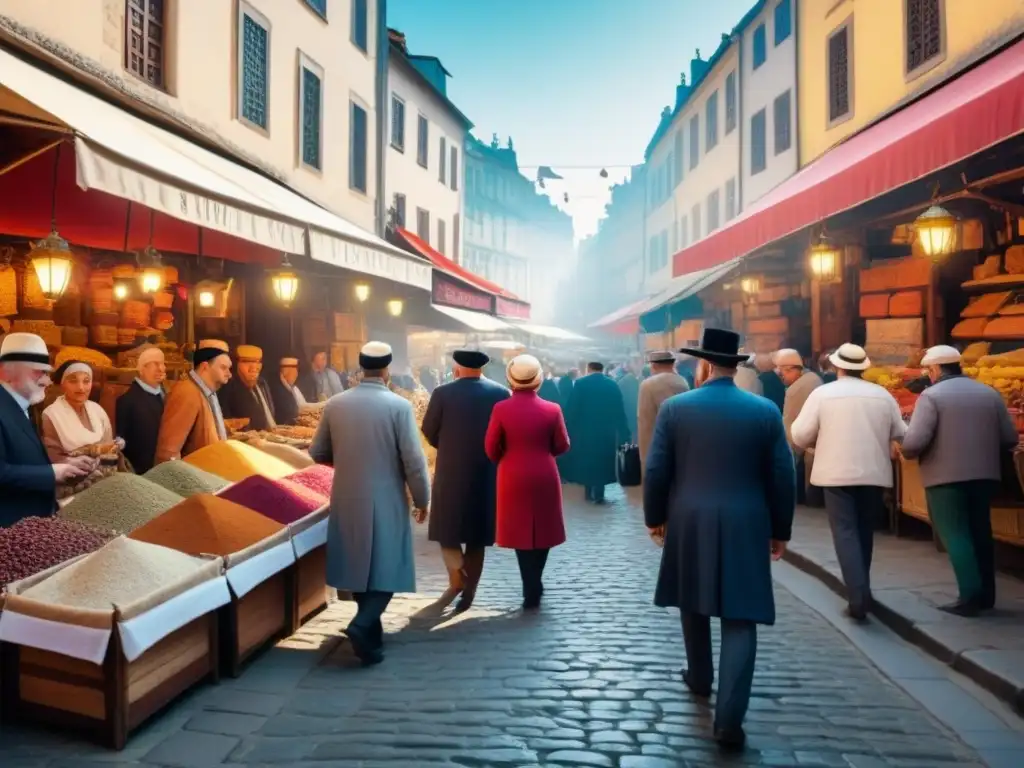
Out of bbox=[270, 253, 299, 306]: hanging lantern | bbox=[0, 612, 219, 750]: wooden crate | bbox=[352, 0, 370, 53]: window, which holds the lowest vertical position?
bbox=[0, 612, 219, 750]: wooden crate

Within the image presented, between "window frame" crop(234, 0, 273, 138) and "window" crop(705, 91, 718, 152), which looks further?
"window" crop(705, 91, 718, 152)

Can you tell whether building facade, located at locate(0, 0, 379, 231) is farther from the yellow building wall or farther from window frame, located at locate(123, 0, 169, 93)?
the yellow building wall

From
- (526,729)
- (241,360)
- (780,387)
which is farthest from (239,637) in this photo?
(780,387)

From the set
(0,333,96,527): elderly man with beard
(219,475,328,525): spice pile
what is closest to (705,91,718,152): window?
(219,475,328,525): spice pile

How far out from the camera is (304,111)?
16500mm

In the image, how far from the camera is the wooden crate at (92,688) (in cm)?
432

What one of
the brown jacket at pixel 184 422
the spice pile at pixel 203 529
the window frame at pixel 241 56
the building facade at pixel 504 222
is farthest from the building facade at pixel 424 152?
the spice pile at pixel 203 529

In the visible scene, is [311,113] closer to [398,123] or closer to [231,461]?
[398,123]

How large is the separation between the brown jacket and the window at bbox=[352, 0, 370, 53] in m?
13.4

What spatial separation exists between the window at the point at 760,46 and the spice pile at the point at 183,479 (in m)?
20.3

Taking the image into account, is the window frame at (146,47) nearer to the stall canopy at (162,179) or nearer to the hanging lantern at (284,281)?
the stall canopy at (162,179)

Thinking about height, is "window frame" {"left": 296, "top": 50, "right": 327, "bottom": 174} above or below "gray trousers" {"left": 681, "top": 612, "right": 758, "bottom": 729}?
above

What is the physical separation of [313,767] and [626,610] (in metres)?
3.40

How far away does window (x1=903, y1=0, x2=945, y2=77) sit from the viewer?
11.9 m
